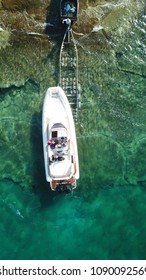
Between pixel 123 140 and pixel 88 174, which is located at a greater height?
pixel 123 140

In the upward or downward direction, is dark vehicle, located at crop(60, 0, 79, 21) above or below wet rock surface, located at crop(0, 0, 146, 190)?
above

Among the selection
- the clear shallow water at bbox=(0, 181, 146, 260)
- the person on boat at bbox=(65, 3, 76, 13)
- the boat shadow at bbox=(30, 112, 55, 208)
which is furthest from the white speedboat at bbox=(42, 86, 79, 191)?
the person on boat at bbox=(65, 3, 76, 13)

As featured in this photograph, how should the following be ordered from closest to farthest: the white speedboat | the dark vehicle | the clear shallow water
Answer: the white speedboat < the dark vehicle < the clear shallow water

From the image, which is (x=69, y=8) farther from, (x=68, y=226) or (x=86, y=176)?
Result: (x=68, y=226)

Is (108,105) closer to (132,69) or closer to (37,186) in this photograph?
(132,69)

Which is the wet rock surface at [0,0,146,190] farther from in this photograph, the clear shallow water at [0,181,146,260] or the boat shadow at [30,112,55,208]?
the clear shallow water at [0,181,146,260]

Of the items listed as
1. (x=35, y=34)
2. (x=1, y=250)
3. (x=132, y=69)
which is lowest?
(x=1, y=250)

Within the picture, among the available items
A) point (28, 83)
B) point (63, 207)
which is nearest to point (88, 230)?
point (63, 207)
